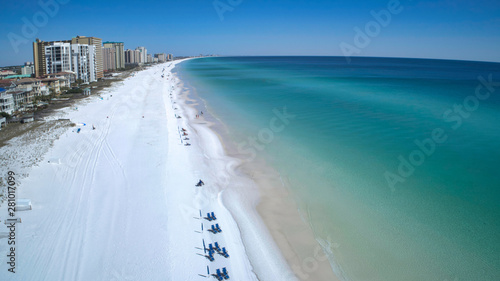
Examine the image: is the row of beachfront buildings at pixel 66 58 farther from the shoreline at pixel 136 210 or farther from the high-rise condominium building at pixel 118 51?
the shoreline at pixel 136 210

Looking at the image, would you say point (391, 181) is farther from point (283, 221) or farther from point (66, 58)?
point (66, 58)

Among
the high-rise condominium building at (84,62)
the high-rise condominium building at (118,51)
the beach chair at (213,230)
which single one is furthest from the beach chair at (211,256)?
the high-rise condominium building at (118,51)

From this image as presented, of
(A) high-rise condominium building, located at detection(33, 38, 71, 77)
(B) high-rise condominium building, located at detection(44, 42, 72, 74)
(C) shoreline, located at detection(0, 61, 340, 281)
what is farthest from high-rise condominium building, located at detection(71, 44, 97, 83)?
(C) shoreline, located at detection(0, 61, 340, 281)

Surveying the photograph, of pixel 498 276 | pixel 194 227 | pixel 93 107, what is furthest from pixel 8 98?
pixel 498 276

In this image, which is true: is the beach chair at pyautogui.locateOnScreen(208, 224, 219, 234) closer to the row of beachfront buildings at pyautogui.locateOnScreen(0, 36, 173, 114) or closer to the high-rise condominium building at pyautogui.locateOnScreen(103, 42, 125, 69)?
the row of beachfront buildings at pyautogui.locateOnScreen(0, 36, 173, 114)

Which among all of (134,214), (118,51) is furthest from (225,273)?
(118,51)

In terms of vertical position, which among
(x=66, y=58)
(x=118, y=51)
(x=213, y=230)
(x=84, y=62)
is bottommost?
(x=213, y=230)

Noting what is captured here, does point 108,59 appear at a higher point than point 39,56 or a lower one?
higher
